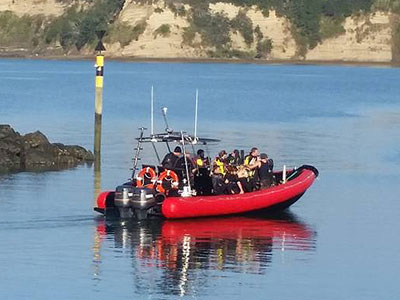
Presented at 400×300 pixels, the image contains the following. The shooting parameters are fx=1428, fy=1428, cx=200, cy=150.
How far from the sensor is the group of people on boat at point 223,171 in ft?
102

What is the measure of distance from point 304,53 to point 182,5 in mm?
13657

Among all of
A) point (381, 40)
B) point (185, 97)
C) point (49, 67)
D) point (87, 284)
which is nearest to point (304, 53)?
point (381, 40)

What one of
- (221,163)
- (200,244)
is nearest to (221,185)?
(221,163)

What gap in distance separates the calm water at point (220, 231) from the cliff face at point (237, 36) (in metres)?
71.5

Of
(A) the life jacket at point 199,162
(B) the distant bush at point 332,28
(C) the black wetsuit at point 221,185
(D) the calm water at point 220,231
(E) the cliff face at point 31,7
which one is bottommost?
(D) the calm water at point 220,231

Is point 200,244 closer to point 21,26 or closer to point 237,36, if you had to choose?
point 237,36

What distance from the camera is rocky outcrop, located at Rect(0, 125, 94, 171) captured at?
41.4 metres

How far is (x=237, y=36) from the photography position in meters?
146

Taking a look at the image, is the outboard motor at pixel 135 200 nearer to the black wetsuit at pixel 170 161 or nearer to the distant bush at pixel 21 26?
the black wetsuit at pixel 170 161

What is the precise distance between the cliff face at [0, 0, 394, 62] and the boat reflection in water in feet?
358

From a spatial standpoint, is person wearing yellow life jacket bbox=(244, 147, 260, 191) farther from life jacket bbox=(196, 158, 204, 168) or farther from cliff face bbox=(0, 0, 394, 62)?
cliff face bbox=(0, 0, 394, 62)

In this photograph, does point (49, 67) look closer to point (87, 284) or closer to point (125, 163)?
point (125, 163)

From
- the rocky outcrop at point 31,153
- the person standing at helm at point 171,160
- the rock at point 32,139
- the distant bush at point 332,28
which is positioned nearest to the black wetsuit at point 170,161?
the person standing at helm at point 171,160

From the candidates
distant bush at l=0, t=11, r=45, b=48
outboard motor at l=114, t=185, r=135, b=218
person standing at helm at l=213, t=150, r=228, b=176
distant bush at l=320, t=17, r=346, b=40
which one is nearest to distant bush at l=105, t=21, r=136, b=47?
distant bush at l=0, t=11, r=45, b=48
